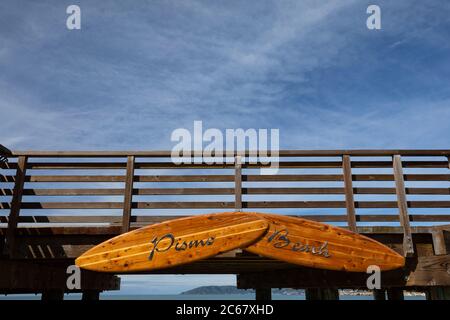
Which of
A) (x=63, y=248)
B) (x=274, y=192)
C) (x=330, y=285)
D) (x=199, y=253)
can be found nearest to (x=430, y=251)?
(x=330, y=285)

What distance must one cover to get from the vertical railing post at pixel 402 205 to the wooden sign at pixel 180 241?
2994mm

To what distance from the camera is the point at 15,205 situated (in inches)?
263

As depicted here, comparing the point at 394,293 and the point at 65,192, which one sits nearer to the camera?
the point at 65,192

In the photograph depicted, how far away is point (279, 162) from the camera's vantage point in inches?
274

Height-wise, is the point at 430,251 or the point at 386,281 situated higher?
the point at 430,251

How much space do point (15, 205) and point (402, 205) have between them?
6317 millimetres

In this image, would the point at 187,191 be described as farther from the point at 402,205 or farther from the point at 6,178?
the point at 402,205

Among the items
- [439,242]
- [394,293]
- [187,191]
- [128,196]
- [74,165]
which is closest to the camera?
[439,242]

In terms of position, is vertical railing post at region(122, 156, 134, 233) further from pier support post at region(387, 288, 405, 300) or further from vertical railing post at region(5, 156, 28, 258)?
pier support post at region(387, 288, 405, 300)

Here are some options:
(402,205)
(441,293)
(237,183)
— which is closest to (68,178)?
(237,183)
